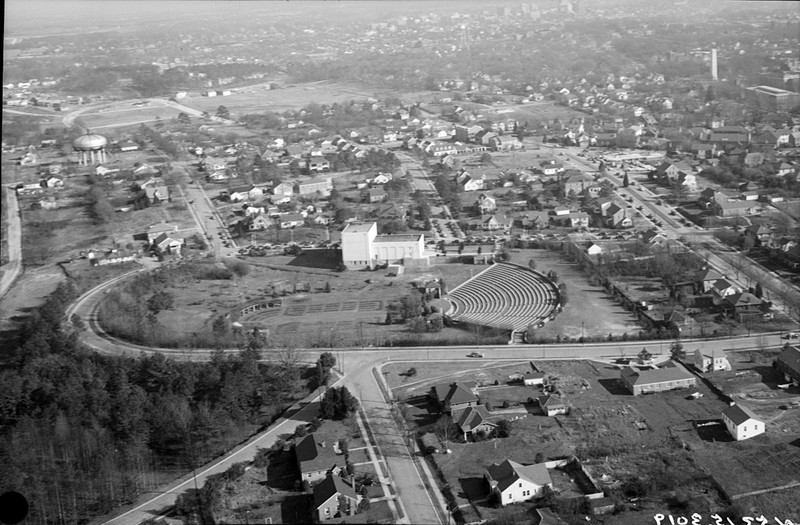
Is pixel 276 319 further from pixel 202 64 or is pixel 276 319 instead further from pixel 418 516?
pixel 202 64

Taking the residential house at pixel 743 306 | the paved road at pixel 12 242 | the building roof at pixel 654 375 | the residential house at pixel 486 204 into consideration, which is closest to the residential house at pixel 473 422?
the building roof at pixel 654 375

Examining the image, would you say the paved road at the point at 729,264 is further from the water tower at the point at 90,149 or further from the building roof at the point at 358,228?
the water tower at the point at 90,149

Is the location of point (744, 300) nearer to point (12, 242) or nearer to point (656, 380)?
point (656, 380)

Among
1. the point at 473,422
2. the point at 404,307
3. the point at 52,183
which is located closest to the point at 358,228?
the point at 404,307

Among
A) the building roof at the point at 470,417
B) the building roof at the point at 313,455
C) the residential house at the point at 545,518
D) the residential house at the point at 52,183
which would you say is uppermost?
the residential house at the point at 545,518

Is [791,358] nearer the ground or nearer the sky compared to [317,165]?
nearer the sky
